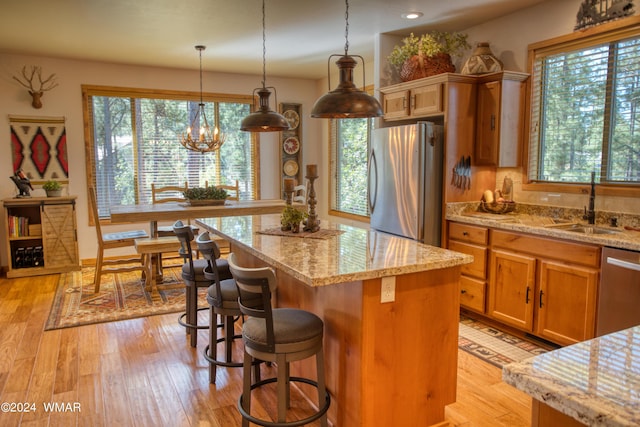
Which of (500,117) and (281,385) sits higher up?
(500,117)

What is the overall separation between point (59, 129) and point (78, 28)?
1838 mm

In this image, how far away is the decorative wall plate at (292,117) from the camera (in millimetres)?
7281

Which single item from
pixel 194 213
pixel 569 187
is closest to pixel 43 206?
pixel 194 213

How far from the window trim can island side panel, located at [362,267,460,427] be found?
1.88m

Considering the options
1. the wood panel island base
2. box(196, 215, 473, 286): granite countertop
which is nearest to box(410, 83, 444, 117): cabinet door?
box(196, 215, 473, 286): granite countertop

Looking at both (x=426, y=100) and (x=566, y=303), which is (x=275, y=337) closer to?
(x=566, y=303)

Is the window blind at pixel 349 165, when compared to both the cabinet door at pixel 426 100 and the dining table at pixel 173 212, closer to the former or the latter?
the dining table at pixel 173 212

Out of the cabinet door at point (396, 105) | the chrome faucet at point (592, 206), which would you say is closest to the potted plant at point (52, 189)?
the cabinet door at point (396, 105)

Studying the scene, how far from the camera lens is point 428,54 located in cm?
423

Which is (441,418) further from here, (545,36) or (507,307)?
(545,36)

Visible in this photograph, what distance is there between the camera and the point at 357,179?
6.68 meters

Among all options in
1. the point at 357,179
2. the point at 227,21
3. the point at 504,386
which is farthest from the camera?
the point at 357,179

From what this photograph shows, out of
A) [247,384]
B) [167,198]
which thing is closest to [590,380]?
[247,384]

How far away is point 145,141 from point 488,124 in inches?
177
